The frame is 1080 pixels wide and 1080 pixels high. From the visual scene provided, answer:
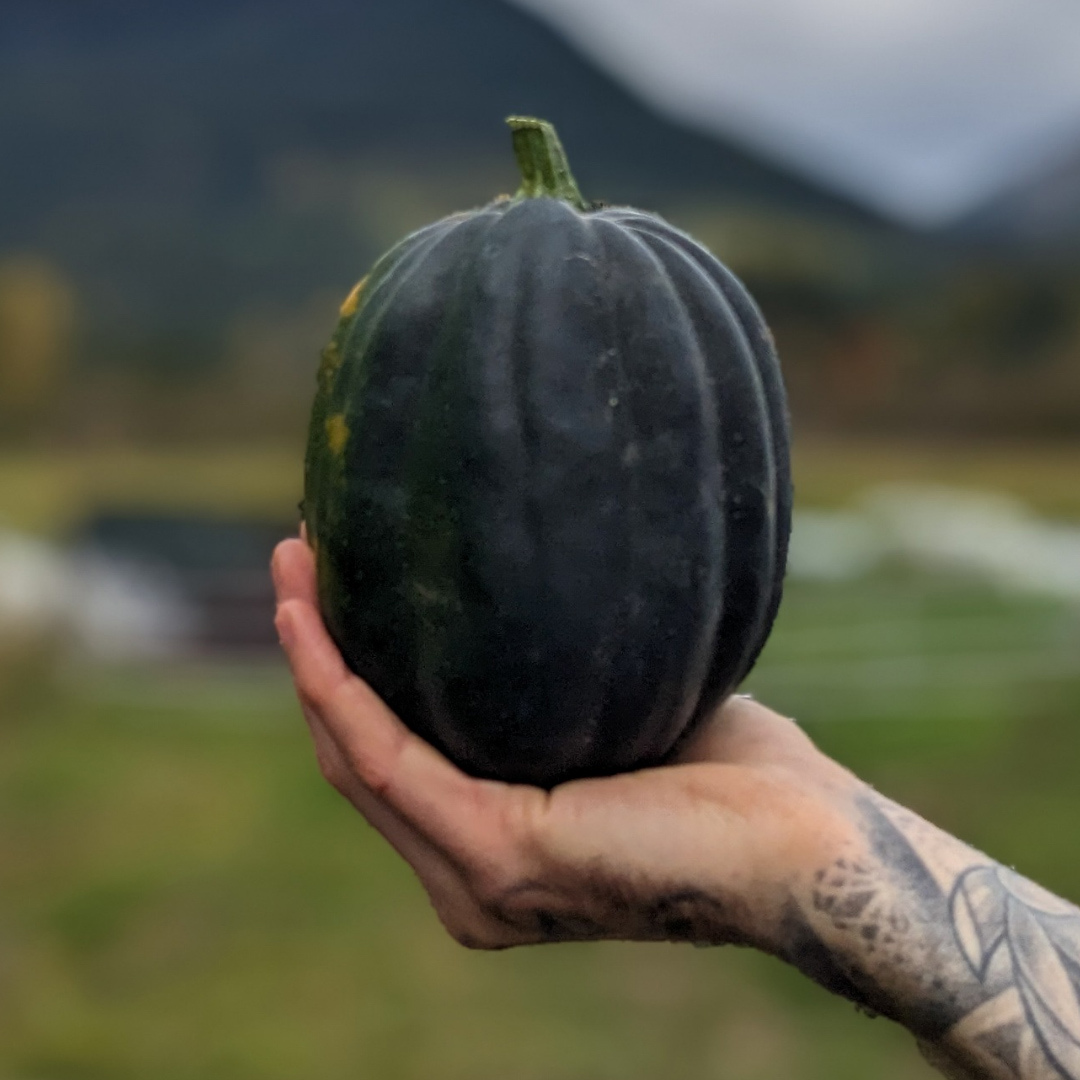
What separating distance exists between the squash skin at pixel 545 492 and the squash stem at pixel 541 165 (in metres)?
0.05

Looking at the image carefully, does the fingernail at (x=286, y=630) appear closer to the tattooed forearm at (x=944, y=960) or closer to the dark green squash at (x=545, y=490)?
the dark green squash at (x=545, y=490)

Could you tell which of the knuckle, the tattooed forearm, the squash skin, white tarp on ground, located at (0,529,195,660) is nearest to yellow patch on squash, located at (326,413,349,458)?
the squash skin

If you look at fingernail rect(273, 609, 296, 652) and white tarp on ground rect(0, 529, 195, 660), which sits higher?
fingernail rect(273, 609, 296, 652)

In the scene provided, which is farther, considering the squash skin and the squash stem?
the squash stem

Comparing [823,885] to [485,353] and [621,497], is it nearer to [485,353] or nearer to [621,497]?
[621,497]

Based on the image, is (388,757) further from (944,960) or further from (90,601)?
(90,601)

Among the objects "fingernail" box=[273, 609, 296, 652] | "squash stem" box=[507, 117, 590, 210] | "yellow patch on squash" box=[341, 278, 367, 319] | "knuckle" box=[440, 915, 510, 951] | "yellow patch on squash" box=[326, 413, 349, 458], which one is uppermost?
"squash stem" box=[507, 117, 590, 210]

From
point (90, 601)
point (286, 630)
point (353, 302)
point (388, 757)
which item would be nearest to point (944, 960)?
point (388, 757)

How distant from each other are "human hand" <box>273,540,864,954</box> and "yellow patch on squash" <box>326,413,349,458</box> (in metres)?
0.16

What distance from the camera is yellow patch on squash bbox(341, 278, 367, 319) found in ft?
4.14

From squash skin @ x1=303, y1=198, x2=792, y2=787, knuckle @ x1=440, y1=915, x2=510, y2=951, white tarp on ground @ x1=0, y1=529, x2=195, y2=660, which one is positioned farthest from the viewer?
white tarp on ground @ x1=0, y1=529, x2=195, y2=660

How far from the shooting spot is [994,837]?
5.38 meters

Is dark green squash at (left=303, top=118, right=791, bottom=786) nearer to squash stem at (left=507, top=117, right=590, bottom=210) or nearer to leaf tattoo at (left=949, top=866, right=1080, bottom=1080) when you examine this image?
squash stem at (left=507, top=117, right=590, bottom=210)

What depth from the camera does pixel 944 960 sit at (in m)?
1.14
